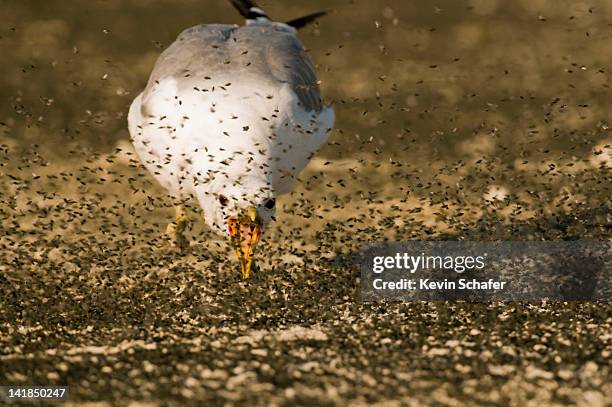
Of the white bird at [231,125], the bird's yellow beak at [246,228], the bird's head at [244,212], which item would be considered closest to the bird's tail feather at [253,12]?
the white bird at [231,125]

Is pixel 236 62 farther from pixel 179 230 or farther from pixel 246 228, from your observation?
pixel 179 230

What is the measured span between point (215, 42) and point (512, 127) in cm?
398

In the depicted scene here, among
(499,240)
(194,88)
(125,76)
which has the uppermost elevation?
(125,76)

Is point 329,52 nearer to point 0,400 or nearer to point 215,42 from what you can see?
point 215,42

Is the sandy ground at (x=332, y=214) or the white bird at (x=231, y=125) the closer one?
the sandy ground at (x=332, y=214)

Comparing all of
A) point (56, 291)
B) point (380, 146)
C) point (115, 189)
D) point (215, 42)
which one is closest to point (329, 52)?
point (380, 146)

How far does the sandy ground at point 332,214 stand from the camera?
18.2ft

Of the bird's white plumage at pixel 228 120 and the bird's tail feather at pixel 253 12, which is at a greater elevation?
the bird's tail feather at pixel 253 12

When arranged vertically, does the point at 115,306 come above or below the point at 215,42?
below

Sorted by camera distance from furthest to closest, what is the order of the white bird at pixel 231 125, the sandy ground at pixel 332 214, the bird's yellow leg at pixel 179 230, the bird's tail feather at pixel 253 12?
1. the bird's tail feather at pixel 253 12
2. the bird's yellow leg at pixel 179 230
3. the white bird at pixel 231 125
4. the sandy ground at pixel 332 214

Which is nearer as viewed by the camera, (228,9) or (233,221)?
(233,221)

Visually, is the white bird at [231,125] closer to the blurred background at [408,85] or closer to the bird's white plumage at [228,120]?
the bird's white plumage at [228,120]

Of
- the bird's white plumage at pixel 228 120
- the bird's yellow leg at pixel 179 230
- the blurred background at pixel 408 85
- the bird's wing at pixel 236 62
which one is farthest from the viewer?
the blurred background at pixel 408 85

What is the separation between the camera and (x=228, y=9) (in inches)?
476
